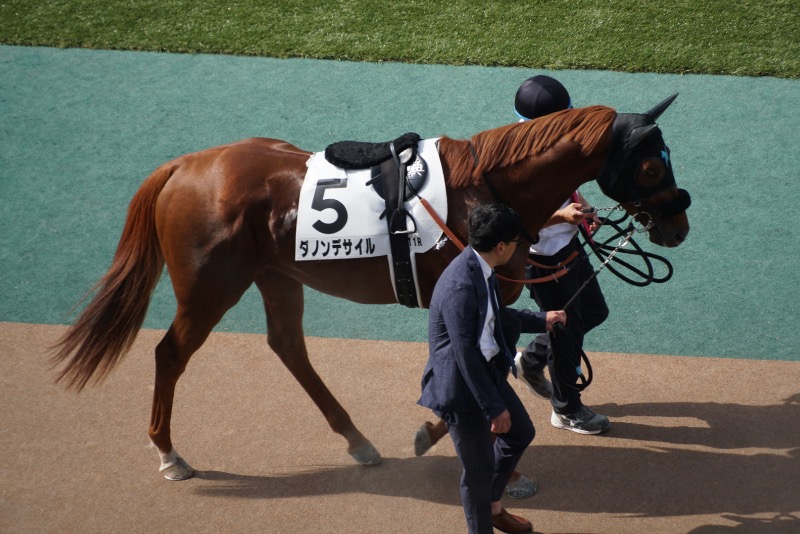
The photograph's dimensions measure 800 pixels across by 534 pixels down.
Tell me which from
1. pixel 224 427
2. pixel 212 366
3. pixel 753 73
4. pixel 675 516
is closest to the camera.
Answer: pixel 675 516

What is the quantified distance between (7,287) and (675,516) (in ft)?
13.2

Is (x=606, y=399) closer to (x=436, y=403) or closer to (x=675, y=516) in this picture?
(x=675, y=516)

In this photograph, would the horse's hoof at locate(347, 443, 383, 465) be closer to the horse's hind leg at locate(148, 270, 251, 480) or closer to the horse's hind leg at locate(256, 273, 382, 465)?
the horse's hind leg at locate(256, 273, 382, 465)

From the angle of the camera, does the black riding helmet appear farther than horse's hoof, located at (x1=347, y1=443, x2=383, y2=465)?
No

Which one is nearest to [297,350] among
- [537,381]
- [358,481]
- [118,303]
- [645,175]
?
[358,481]

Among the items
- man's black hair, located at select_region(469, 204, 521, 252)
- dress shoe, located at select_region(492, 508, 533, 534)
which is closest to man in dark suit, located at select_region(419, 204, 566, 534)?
man's black hair, located at select_region(469, 204, 521, 252)

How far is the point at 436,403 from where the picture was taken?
117 inches

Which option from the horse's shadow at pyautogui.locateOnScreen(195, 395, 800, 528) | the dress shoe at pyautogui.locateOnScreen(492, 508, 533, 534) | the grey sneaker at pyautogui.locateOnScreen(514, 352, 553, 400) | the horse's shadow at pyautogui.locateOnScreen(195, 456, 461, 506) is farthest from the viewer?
the grey sneaker at pyautogui.locateOnScreen(514, 352, 553, 400)

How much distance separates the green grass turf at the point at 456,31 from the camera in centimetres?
682

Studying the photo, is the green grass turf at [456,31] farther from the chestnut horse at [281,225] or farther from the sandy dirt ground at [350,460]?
the chestnut horse at [281,225]

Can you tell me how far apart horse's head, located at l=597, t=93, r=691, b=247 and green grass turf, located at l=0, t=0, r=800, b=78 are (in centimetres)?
366

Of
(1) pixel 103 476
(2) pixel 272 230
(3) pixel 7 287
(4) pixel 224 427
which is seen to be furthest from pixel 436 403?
(3) pixel 7 287

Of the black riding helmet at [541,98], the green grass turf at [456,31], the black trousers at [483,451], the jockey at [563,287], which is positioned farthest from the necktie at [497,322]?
the green grass turf at [456,31]

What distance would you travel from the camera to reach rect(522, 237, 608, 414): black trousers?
380 centimetres
